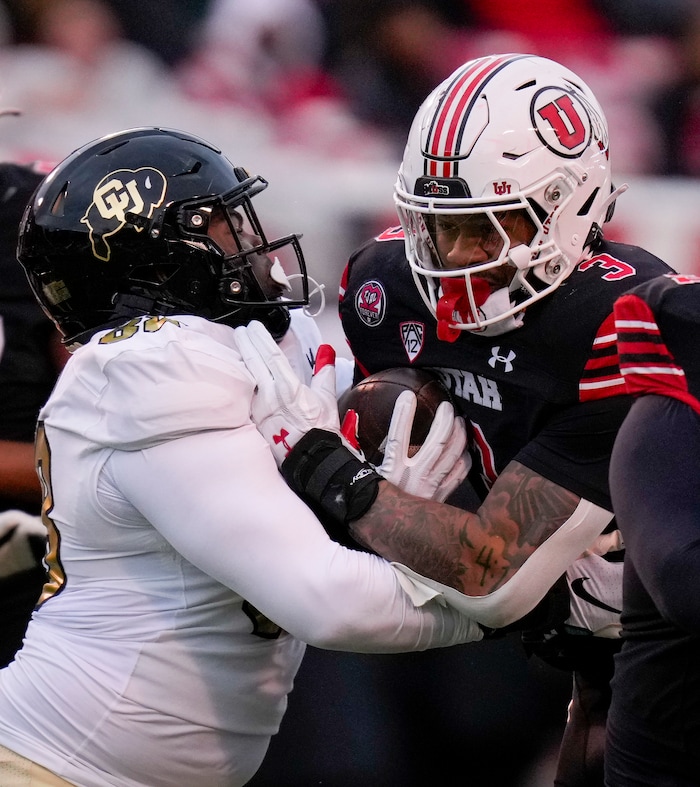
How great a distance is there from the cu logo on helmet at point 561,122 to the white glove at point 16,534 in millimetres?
1633

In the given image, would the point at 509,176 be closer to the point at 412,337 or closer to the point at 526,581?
the point at 412,337

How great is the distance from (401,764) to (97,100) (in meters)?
1.84

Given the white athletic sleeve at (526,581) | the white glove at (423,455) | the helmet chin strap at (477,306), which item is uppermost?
the helmet chin strap at (477,306)

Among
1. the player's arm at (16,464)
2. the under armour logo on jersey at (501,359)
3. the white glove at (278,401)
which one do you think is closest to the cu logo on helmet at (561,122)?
the under armour logo on jersey at (501,359)

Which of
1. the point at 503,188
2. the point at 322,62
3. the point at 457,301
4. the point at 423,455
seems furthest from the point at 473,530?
the point at 322,62

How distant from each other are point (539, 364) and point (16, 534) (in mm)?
1563

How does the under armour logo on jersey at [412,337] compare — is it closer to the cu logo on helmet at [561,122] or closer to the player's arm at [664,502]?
the cu logo on helmet at [561,122]

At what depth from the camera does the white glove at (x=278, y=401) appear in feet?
5.12

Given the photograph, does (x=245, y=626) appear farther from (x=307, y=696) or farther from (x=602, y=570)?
(x=307, y=696)

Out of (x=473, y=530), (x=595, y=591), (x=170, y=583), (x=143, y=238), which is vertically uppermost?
(x=143, y=238)

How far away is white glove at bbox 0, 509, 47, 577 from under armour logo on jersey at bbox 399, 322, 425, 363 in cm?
122

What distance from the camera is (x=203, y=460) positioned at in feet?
4.63

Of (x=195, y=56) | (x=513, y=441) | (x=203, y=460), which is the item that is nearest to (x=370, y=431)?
(x=513, y=441)

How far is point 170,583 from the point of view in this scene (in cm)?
157
